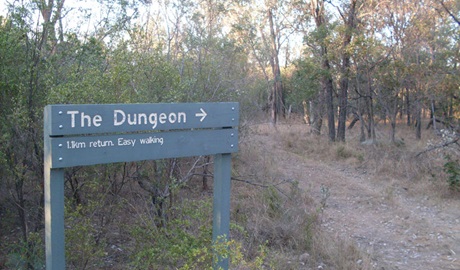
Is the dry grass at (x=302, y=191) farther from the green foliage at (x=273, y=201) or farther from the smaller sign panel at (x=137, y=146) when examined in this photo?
the smaller sign panel at (x=137, y=146)

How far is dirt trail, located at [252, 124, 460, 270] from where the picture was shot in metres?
6.56

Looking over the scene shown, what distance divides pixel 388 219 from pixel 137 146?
623 centimetres

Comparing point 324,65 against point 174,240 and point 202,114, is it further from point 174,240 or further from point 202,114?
point 202,114

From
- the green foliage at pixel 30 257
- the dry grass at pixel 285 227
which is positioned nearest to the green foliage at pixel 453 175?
the dry grass at pixel 285 227

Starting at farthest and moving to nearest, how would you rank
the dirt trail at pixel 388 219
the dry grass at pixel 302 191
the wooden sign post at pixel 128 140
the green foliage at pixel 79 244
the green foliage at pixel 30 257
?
the dirt trail at pixel 388 219
the dry grass at pixel 302 191
the green foliage at pixel 30 257
the green foliage at pixel 79 244
the wooden sign post at pixel 128 140

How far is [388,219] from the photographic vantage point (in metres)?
8.34

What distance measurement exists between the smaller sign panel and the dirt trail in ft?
10.9

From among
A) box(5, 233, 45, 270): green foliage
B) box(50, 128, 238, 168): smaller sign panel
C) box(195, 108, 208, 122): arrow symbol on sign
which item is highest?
box(195, 108, 208, 122): arrow symbol on sign

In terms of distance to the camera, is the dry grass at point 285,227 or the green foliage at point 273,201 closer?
the dry grass at point 285,227

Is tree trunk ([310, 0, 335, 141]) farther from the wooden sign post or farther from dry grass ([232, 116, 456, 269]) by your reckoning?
the wooden sign post

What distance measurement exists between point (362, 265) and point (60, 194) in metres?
3.95

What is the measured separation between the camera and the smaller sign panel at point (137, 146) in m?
3.07

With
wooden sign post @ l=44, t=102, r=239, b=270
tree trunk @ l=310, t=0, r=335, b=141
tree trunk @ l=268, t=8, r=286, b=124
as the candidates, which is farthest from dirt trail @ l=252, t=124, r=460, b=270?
tree trunk @ l=268, t=8, r=286, b=124

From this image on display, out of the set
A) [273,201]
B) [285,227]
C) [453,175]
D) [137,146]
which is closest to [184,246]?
[137,146]
